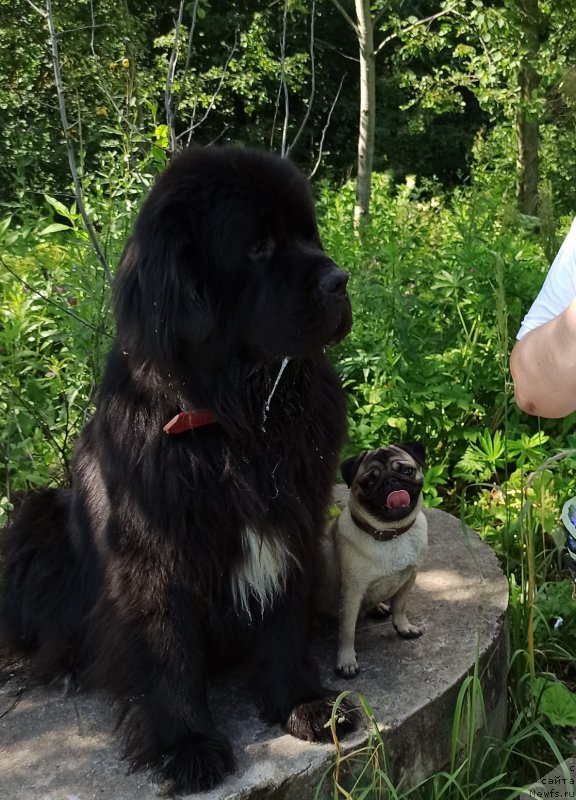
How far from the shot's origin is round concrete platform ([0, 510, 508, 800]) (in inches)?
67.1

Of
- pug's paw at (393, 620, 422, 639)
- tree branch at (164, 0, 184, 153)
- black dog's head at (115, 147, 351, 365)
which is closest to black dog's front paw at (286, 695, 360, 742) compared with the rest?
pug's paw at (393, 620, 422, 639)

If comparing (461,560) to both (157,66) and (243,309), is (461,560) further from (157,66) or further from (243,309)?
(157,66)

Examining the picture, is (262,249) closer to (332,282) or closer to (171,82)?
(332,282)

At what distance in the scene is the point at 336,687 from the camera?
203cm

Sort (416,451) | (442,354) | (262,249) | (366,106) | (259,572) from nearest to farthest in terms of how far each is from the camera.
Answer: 1. (262,249)
2. (259,572)
3. (416,451)
4. (442,354)
5. (366,106)

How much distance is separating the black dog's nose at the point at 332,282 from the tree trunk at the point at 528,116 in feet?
17.3

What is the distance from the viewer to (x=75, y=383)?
3119mm

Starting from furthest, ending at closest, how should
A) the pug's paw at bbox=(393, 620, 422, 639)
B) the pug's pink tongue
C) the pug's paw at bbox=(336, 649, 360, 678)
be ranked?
the pug's paw at bbox=(393, 620, 422, 639) → the pug's paw at bbox=(336, 649, 360, 678) → the pug's pink tongue

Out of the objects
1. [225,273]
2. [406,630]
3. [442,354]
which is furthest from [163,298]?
[442,354]

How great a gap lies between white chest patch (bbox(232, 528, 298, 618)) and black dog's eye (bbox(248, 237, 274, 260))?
0.65 metres

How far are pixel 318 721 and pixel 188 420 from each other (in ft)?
2.69

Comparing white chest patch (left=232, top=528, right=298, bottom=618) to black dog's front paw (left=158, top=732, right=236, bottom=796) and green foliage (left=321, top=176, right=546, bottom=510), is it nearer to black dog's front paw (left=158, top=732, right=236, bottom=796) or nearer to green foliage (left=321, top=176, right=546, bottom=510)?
black dog's front paw (left=158, top=732, right=236, bottom=796)

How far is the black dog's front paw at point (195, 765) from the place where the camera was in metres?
1.66

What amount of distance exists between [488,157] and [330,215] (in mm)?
6719
